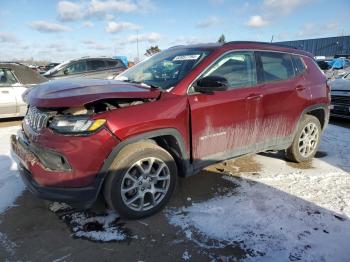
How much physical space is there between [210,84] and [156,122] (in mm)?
723

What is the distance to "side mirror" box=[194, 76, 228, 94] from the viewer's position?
3.38 m

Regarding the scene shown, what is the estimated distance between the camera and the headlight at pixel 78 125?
2.81 m

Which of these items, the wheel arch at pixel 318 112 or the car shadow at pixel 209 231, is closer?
the car shadow at pixel 209 231

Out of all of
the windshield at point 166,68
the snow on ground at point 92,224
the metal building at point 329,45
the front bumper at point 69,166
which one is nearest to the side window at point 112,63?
the windshield at point 166,68

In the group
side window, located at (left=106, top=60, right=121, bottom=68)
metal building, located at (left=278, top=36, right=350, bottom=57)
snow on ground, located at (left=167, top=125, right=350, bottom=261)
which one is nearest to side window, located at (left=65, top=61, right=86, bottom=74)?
side window, located at (left=106, top=60, right=121, bottom=68)

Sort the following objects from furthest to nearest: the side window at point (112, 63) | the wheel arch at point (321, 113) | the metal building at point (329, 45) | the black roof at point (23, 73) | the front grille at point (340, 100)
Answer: the metal building at point (329, 45) < the side window at point (112, 63) < the front grille at point (340, 100) < the black roof at point (23, 73) < the wheel arch at point (321, 113)

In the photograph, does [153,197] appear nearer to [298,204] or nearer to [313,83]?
[298,204]

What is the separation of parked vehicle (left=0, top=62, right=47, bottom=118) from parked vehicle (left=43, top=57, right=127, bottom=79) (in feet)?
10.2

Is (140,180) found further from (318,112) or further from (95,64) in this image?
(95,64)

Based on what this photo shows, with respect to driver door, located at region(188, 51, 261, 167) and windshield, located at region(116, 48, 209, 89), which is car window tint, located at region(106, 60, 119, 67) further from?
driver door, located at region(188, 51, 261, 167)

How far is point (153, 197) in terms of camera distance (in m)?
3.36

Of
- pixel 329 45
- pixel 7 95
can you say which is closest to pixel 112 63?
pixel 7 95

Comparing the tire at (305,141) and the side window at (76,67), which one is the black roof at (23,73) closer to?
the side window at (76,67)

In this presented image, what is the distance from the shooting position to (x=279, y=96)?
169 inches
